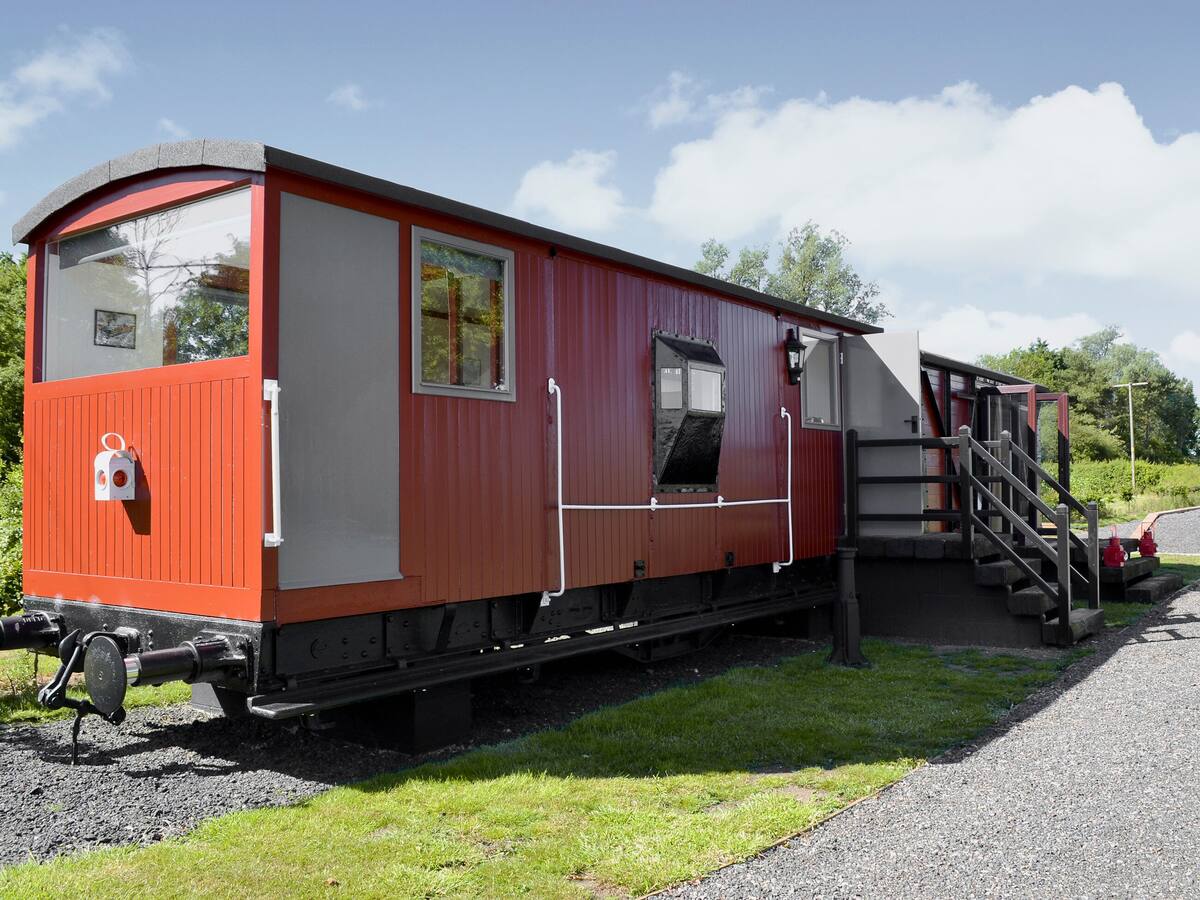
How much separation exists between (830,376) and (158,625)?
6093 mm

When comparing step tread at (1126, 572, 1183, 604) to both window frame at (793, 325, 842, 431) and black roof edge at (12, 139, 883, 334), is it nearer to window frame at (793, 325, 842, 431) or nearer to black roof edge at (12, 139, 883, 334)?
window frame at (793, 325, 842, 431)

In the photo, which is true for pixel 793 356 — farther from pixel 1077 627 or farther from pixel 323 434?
pixel 323 434

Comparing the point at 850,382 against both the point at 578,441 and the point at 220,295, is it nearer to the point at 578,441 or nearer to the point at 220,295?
the point at 578,441

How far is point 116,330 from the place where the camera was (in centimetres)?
496

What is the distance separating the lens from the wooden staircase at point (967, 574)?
25.0 ft

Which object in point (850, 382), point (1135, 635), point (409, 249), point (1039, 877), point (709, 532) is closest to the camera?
point (1039, 877)

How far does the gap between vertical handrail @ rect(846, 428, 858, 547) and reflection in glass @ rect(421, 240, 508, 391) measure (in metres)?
4.38

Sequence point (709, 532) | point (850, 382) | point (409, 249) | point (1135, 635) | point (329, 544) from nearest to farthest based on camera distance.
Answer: point (329, 544)
point (409, 249)
point (709, 532)
point (1135, 635)
point (850, 382)

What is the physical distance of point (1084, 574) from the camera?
33.2ft

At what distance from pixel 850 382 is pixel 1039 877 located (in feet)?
19.8

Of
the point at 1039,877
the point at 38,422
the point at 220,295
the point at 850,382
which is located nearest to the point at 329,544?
the point at 220,295

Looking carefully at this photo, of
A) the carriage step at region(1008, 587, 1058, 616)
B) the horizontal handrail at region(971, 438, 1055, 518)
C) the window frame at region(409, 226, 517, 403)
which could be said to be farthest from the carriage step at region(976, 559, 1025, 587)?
the window frame at region(409, 226, 517, 403)

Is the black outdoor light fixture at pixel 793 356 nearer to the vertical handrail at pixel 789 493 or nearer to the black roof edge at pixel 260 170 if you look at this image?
the vertical handrail at pixel 789 493

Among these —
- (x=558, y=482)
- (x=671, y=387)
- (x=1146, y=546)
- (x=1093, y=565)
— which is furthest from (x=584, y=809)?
(x=1146, y=546)
